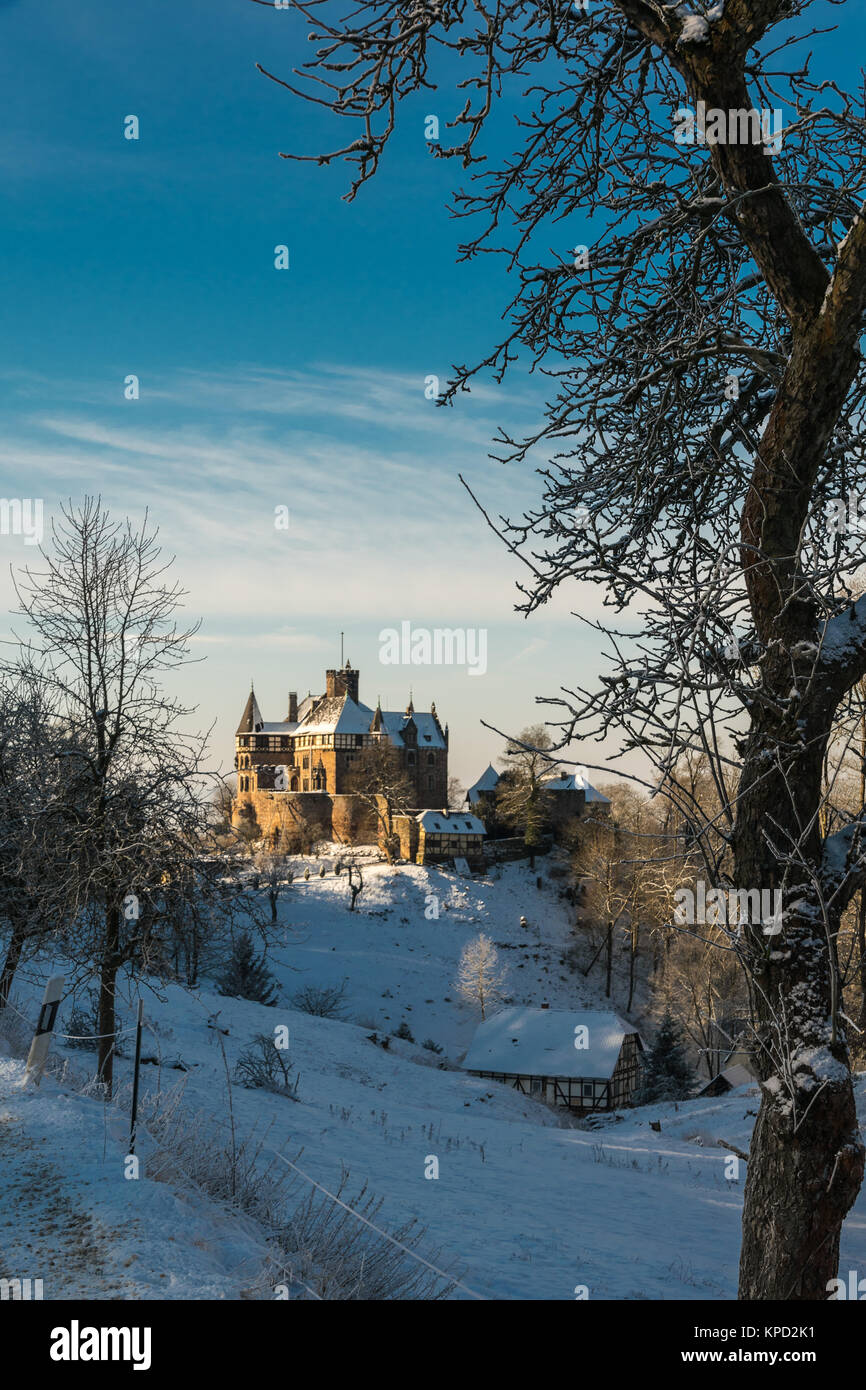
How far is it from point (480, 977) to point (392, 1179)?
38.6m

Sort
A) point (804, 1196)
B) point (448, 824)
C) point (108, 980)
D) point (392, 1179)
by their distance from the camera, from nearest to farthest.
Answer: point (804, 1196)
point (392, 1179)
point (108, 980)
point (448, 824)

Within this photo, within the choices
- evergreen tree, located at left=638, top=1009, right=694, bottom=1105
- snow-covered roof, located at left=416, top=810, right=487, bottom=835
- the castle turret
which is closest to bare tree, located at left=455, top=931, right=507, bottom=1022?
evergreen tree, located at left=638, top=1009, right=694, bottom=1105

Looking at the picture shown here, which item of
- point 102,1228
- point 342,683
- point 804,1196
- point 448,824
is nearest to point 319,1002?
point 448,824

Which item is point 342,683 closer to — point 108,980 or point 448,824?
point 448,824

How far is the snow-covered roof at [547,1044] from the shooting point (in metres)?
37.3

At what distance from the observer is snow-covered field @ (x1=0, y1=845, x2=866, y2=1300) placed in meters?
5.33

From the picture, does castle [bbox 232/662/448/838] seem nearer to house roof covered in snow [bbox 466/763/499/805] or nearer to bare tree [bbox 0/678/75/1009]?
house roof covered in snow [bbox 466/763/499/805]

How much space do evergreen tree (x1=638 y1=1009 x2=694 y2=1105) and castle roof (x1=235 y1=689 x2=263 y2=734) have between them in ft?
215

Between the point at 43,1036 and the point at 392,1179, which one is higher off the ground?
the point at 43,1036

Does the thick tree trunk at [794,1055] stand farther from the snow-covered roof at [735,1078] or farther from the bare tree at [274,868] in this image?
the bare tree at [274,868]

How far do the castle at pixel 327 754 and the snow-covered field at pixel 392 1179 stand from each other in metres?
45.3

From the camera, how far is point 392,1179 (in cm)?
1231

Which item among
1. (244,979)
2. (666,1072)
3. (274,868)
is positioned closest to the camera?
(666,1072)
